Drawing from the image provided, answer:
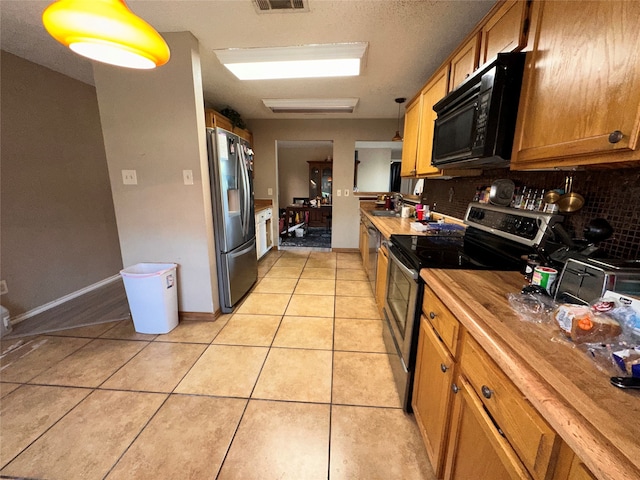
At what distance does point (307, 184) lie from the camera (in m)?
7.96

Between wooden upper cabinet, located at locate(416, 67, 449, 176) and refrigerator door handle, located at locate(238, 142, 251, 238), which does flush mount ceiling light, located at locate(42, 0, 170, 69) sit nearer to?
refrigerator door handle, located at locate(238, 142, 251, 238)

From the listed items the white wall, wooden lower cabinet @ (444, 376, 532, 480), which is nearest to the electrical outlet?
wooden lower cabinet @ (444, 376, 532, 480)

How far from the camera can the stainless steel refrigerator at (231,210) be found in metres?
2.29

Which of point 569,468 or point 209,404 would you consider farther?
point 209,404

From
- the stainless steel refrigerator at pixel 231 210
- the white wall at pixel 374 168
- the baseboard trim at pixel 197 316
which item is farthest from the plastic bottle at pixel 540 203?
the white wall at pixel 374 168

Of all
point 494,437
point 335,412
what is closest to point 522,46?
point 494,437

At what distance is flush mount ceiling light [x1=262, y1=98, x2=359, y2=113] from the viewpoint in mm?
3346

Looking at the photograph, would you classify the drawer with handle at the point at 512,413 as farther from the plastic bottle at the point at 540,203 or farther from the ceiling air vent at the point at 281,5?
the ceiling air vent at the point at 281,5

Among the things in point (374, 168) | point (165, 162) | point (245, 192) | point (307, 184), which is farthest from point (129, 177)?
point (374, 168)

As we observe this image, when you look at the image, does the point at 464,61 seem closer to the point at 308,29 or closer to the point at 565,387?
the point at 308,29

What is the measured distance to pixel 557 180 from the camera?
126 cm

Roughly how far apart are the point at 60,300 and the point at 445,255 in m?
3.73

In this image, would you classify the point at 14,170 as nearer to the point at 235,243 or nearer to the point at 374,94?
the point at 235,243

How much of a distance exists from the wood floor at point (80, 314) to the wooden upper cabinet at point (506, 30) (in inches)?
137
